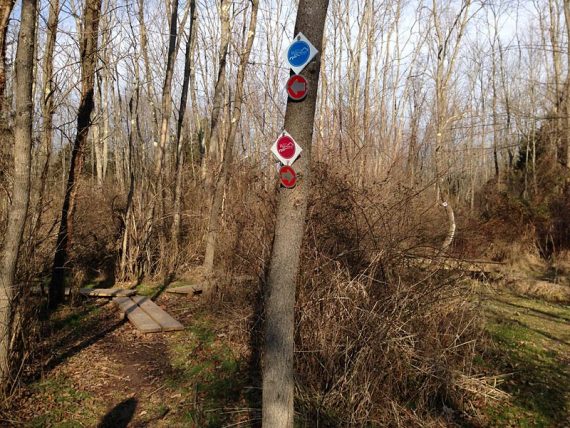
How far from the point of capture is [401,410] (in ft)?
14.4

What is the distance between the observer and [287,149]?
3.09 meters

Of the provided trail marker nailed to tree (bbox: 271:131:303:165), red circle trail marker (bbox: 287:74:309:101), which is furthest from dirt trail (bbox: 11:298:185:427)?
red circle trail marker (bbox: 287:74:309:101)

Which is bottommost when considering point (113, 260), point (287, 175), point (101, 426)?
point (101, 426)

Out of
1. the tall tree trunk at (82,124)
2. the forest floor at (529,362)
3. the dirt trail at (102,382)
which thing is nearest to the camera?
the dirt trail at (102,382)

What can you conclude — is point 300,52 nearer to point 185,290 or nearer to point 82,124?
point 82,124

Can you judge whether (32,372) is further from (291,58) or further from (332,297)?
(291,58)

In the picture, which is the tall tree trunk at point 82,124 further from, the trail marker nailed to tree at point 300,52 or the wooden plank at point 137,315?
the trail marker nailed to tree at point 300,52

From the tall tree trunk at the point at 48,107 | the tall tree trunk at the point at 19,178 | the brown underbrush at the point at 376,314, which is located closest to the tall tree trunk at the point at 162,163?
the tall tree trunk at the point at 48,107

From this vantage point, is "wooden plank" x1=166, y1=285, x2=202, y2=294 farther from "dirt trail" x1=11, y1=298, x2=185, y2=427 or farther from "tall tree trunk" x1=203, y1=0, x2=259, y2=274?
"dirt trail" x1=11, y1=298, x2=185, y2=427

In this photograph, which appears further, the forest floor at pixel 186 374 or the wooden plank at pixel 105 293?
the wooden plank at pixel 105 293

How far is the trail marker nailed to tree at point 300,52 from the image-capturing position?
3.05m

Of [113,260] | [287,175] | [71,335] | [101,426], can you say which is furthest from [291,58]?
[113,260]

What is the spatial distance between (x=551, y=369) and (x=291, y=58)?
17.7 ft

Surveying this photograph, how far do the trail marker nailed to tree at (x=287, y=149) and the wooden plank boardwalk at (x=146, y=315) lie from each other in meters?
4.52
